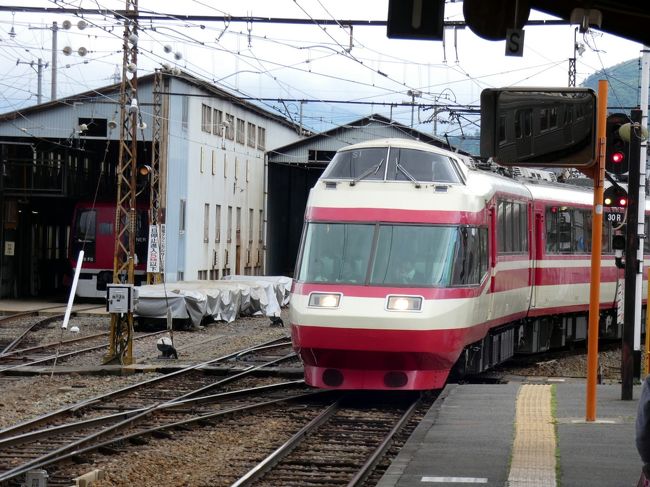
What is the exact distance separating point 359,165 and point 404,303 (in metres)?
2.56

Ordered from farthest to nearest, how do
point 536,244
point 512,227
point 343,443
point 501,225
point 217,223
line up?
point 217,223 < point 536,244 < point 512,227 < point 501,225 < point 343,443

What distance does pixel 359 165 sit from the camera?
17109mm

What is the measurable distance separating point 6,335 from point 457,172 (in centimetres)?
1628

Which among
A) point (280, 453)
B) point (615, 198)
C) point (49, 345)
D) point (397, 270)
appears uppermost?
point (615, 198)

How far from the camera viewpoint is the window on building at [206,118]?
45750 millimetres

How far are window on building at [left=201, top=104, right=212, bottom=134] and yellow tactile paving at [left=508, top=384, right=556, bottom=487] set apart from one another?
31.5 metres

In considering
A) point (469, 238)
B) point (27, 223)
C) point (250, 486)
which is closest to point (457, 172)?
point (469, 238)

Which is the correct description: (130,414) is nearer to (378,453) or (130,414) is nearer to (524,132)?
(378,453)

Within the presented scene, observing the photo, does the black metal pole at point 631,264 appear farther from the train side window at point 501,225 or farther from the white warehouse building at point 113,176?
the white warehouse building at point 113,176

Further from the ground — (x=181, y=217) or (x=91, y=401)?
(x=181, y=217)

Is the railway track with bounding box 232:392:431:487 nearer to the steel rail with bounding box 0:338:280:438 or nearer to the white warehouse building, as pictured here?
the steel rail with bounding box 0:338:280:438

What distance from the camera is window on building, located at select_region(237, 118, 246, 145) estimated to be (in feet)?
171

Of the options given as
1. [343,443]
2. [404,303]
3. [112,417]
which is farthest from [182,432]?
[404,303]

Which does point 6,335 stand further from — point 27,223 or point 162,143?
point 27,223
